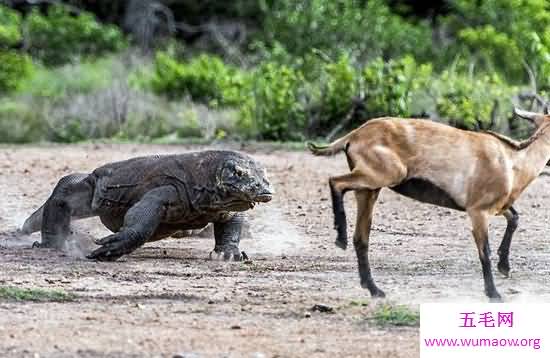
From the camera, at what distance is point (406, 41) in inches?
1225

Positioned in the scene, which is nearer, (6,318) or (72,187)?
(6,318)

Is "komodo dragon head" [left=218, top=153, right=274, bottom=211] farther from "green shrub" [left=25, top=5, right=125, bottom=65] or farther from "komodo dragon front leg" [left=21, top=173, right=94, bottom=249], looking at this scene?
"green shrub" [left=25, top=5, right=125, bottom=65]

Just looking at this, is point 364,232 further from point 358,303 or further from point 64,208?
point 64,208

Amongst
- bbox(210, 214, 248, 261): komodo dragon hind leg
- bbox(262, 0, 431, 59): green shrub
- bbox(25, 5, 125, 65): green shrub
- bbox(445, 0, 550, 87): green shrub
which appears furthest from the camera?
bbox(25, 5, 125, 65): green shrub

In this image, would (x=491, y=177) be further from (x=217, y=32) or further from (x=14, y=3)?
(x=14, y=3)

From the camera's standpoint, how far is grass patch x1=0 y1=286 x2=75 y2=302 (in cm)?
858

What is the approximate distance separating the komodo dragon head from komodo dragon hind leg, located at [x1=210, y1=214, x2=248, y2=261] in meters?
0.35

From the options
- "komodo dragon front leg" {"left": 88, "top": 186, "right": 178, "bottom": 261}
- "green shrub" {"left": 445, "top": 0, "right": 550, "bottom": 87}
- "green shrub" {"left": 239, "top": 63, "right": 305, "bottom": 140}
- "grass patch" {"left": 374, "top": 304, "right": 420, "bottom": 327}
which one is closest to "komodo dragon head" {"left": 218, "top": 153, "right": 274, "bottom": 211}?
"komodo dragon front leg" {"left": 88, "top": 186, "right": 178, "bottom": 261}

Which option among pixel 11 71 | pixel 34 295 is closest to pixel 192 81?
pixel 11 71

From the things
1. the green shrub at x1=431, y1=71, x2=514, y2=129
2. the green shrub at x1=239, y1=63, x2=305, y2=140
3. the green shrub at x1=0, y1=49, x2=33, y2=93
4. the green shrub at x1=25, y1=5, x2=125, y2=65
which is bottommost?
the green shrub at x1=25, y1=5, x2=125, y2=65

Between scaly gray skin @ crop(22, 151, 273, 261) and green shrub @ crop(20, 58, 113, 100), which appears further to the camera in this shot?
green shrub @ crop(20, 58, 113, 100)

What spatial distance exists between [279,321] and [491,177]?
1834 millimetres

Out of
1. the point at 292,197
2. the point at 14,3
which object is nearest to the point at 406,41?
the point at 14,3

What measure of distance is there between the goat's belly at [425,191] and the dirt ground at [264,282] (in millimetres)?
619
